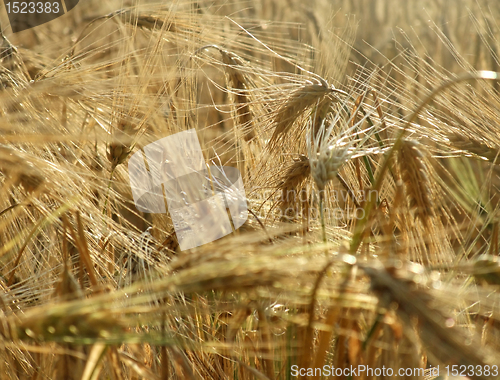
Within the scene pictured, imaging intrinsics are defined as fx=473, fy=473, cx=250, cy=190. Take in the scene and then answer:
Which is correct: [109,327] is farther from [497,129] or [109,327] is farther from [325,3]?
[325,3]

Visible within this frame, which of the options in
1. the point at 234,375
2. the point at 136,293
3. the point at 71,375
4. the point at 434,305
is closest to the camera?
the point at 434,305

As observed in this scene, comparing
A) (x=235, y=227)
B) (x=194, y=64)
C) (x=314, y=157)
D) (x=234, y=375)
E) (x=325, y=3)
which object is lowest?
(x=234, y=375)

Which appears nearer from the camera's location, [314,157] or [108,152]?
[314,157]

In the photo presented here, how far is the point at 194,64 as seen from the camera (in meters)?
1.15

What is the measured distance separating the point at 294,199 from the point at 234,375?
39 cm

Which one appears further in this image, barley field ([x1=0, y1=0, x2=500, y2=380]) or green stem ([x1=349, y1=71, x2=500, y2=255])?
green stem ([x1=349, y1=71, x2=500, y2=255])

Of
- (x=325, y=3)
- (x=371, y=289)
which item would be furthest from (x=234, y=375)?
(x=325, y=3)

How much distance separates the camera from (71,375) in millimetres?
692

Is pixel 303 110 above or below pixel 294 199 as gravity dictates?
above

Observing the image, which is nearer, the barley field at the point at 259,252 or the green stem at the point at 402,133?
the barley field at the point at 259,252

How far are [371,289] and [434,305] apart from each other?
2.3 inches

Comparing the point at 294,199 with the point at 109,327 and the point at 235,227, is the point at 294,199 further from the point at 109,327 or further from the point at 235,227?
the point at 109,327

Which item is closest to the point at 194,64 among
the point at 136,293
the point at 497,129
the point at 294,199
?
the point at 294,199

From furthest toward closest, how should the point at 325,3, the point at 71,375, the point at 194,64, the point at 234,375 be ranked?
the point at 325,3
the point at 194,64
the point at 234,375
the point at 71,375
